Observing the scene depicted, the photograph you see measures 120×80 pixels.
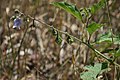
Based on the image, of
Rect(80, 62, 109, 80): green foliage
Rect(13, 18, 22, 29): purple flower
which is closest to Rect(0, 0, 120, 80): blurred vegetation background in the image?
Rect(13, 18, 22, 29): purple flower

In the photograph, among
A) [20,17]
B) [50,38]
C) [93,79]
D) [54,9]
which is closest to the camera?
[93,79]

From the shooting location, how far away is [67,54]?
249cm

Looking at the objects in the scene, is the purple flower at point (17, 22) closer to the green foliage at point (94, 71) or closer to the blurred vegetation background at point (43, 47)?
the green foliage at point (94, 71)

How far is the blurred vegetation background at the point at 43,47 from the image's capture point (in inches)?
84.3

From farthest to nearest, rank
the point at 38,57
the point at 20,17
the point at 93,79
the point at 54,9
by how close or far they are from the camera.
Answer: the point at 54,9
the point at 38,57
the point at 20,17
the point at 93,79

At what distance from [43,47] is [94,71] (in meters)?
1.25

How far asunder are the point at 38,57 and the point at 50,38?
23cm

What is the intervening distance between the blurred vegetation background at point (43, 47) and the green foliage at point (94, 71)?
67 cm

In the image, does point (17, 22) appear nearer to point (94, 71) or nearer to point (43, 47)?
point (94, 71)

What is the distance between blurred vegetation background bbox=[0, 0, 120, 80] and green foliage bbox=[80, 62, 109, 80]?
67cm

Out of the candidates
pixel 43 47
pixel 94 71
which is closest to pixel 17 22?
pixel 94 71

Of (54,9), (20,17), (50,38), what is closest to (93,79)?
(20,17)

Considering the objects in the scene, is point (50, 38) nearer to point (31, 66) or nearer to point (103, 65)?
point (31, 66)

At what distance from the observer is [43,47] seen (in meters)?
2.51
